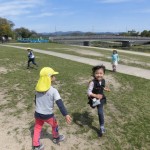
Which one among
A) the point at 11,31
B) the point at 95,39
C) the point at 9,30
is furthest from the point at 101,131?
the point at 95,39

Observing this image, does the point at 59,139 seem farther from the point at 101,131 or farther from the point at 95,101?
the point at 95,101

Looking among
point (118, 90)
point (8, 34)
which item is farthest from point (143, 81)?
point (8, 34)

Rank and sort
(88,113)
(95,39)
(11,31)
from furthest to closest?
(95,39), (11,31), (88,113)

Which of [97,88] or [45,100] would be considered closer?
[45,100]

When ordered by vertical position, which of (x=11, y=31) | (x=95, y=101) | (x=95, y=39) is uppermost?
(x=95, y=101)

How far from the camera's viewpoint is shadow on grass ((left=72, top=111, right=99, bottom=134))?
24.2ft

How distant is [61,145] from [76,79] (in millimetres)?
7042

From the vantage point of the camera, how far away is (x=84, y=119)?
7.78 metres

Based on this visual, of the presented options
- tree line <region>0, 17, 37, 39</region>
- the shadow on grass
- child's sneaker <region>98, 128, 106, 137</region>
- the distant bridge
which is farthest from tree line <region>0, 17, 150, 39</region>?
child's sneaker <region>98, 128, 106, 137</region>

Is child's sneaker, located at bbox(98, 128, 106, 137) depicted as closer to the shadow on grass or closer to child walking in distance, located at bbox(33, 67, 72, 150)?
the shadow on grass

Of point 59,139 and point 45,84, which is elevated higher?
point 45,84

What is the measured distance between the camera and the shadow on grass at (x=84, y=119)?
24.2 feet

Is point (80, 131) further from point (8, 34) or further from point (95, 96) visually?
point (8, 34)

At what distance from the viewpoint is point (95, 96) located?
6492 mm
